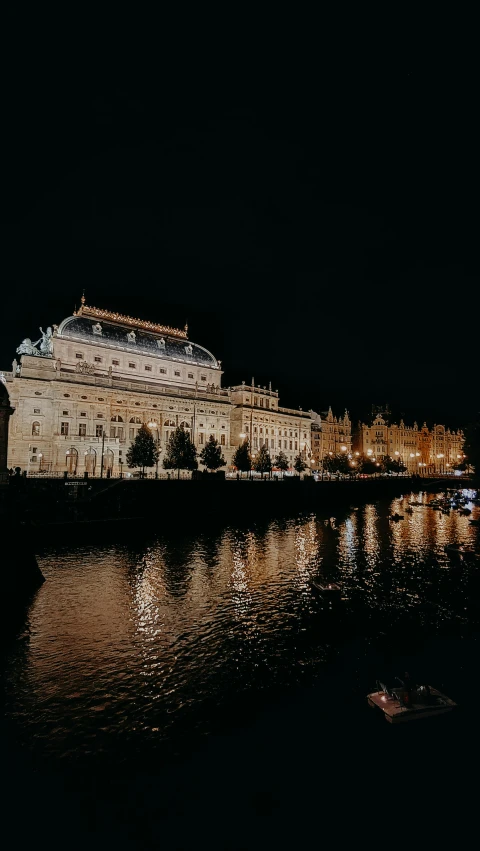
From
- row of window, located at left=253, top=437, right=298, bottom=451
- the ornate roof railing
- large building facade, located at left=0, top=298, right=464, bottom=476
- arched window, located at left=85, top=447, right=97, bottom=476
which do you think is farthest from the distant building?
arched window, located at left=85, top=447, right=97, bottom=476

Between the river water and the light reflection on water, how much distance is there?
0.09 metres

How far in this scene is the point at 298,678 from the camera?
20.3 meters

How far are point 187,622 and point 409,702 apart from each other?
12670 millimetres

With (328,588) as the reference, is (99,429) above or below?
above

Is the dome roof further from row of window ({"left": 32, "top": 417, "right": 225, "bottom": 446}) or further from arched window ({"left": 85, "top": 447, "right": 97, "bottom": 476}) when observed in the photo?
arched window ({"left": 85, "top": 447, "right": 97, "bottom": 476})

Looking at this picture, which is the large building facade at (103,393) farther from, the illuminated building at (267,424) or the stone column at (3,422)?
the stone column at (3,422)

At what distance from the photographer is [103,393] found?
92.4 meters

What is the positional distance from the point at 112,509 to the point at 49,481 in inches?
323

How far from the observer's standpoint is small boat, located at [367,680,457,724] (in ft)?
56.7

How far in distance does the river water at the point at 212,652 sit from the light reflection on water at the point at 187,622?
85 millimetres

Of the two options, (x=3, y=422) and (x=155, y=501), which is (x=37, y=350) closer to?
(x=155, y=501)

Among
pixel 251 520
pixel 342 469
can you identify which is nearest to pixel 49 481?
pixel 251 520

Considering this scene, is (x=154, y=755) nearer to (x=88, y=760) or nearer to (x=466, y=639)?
(x=88, y=760)

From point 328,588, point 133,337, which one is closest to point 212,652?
point 328,588
